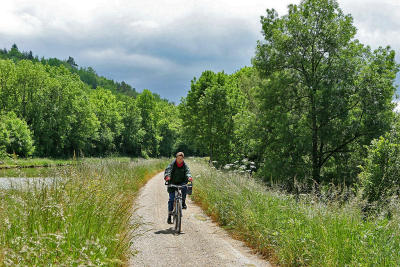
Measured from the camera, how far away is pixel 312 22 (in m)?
21.9

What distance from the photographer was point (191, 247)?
720 cm

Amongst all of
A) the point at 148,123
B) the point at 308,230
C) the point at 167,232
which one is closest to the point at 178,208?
the point at 167,232

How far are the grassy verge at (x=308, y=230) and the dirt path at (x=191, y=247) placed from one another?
45 centimetres

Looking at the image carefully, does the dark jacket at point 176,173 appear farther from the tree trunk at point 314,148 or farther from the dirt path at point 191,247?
the tree trunk at point 314,148

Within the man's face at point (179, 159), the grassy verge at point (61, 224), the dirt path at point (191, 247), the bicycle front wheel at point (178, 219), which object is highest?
the man's face at point (179, 159)

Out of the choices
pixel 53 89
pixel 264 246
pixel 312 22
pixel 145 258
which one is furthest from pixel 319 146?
pixel 53 89

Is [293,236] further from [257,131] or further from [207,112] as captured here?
[207,112]

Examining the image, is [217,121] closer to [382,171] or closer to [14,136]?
[382,171]

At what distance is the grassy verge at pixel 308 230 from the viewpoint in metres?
4.65

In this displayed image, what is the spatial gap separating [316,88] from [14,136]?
36.6 metres

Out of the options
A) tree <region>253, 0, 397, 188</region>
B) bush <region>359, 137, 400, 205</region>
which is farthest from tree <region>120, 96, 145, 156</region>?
bush <region>359, 137, 400, 205</region>

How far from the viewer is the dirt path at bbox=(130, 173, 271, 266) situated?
614 cm

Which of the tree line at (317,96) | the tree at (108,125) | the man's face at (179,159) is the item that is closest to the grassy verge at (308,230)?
the man's face at (179,159)

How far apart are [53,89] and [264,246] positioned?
5145 centimetres
